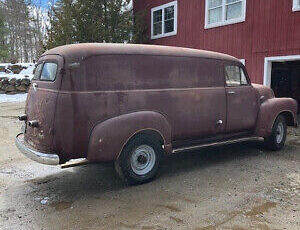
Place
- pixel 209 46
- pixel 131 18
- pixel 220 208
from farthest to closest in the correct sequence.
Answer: pixel 131 18 < pixel 209 46 < pixel 220 208

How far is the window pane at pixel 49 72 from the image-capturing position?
439 centimetres

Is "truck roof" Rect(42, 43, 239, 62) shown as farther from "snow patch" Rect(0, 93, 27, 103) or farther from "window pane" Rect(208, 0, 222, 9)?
"snow patch" Rect(0, 93, 27, 103)

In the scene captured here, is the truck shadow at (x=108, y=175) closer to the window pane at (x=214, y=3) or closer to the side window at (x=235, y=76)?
the side window at (x=235, y=76)

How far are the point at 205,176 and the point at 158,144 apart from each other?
1.07 meters

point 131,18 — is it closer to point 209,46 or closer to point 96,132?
point 209,46

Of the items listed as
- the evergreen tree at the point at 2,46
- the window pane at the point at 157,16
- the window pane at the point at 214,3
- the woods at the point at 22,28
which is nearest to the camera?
the window pane at the point at 214,3

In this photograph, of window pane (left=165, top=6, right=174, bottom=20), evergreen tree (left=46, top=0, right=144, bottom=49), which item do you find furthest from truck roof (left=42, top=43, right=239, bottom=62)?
evergreen tree (left=46, top=0, right=144, bottom=49)

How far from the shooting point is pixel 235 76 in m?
6.27

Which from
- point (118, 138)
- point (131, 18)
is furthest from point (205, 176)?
point (131, 18)

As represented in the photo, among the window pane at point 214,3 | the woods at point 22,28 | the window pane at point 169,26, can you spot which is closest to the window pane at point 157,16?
the window pane at point 169,26

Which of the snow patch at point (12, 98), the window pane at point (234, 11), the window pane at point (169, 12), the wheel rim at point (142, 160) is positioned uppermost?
the window pane at point (169, 12)

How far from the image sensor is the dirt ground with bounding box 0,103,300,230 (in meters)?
3.56

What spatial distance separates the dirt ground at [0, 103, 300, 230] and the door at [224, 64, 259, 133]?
2.47 feet

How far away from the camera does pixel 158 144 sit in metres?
4.89
